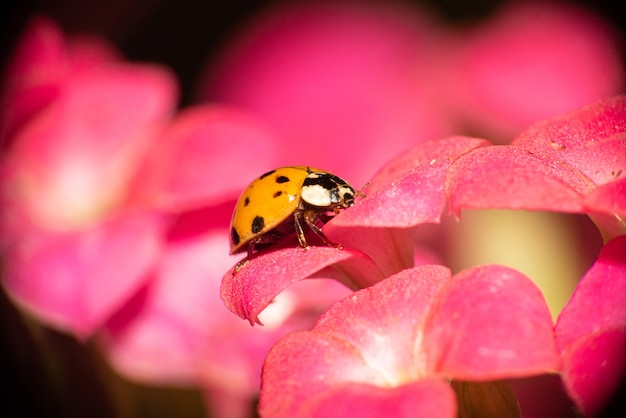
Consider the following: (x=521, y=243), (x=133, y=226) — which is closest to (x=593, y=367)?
(x=133, y=226)

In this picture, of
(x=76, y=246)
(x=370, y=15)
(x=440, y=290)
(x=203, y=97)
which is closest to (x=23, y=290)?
(x=76, y=246)

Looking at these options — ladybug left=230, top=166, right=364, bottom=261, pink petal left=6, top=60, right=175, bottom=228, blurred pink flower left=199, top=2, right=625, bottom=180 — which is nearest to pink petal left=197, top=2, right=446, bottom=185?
blurred pink flower left=199, top=2, right=625, bottom=180

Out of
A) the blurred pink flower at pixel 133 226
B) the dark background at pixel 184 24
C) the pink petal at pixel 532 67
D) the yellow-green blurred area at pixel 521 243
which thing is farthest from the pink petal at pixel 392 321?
the dark background at pixel 184 24

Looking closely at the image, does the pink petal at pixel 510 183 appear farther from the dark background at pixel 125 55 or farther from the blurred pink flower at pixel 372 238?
the dark background at pixel 125 55

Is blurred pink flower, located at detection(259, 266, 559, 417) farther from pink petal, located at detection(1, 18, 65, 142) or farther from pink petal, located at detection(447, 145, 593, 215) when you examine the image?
pink petal, located at detection(1, 18, 65, 142)

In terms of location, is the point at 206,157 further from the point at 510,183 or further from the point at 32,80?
the point at 510,183
